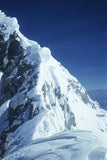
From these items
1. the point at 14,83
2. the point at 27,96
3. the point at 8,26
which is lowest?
the point at 27,96

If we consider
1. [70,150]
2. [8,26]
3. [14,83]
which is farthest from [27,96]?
[8,26]

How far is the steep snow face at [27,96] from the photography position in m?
22.5

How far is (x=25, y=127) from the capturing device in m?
23.0

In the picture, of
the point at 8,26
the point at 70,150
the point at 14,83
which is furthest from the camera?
the point at 8,26

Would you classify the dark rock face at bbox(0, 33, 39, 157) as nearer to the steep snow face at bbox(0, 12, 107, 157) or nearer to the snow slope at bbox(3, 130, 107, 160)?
the steep snow face at bbox(0, 12, 107, 157)

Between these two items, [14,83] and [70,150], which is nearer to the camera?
[70,150]

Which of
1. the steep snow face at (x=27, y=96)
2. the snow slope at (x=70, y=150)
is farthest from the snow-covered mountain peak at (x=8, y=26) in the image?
the snow slope at (x=70, y=150)

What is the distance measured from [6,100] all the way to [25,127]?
14.1m

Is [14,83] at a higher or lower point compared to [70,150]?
higher

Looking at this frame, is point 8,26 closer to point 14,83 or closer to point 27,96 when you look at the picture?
point 14,83

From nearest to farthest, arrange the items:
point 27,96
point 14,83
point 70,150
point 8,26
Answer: point 70,150
point 27,96
point 14,83
point 8,26

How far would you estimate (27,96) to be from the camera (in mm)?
29375

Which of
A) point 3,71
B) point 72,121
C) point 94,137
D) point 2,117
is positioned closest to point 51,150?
point 94,137

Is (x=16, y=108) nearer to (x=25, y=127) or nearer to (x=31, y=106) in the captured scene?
(x=31, y=106)
